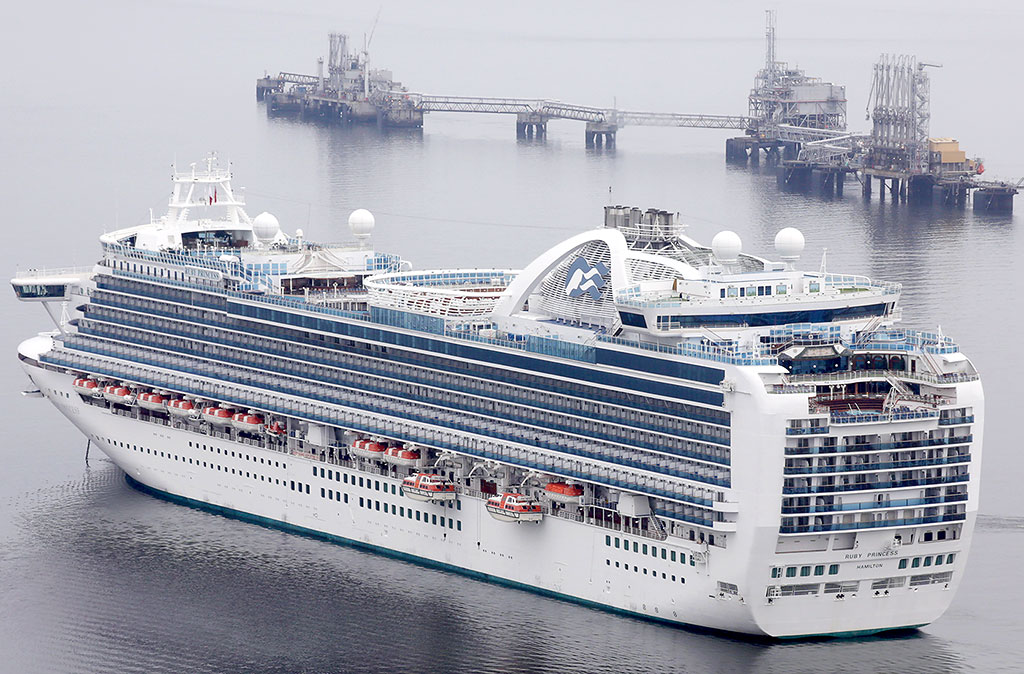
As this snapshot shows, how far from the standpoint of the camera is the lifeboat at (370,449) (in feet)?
222

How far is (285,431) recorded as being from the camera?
235ft

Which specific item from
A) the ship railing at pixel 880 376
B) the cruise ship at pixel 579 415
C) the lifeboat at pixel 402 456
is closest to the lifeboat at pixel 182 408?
the cruise ship at pixel 579 415

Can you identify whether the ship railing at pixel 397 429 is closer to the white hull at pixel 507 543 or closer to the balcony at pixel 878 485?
the white hull at pixel 507 543

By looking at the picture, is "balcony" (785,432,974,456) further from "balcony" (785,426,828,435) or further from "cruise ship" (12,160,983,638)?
"balcony" (785,426,828,435)

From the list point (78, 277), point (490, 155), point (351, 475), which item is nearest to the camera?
point (351, 475)

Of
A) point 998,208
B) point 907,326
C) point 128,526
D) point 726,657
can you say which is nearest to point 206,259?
point 128,526

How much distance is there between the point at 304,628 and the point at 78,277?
81.2 feet

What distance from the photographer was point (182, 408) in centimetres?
7425

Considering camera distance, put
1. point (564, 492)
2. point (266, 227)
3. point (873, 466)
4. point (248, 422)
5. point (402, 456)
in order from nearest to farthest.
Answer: point (873, 466), point (564, 492), point (402, 456), point (248, 422), point (266, 227)

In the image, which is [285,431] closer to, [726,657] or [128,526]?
[128,526]

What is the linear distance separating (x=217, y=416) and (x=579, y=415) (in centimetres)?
1623

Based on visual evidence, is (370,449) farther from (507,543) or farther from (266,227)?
(266,227)

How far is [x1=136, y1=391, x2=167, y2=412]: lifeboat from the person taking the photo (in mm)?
75250

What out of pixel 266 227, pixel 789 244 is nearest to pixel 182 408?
pixel 266 227
